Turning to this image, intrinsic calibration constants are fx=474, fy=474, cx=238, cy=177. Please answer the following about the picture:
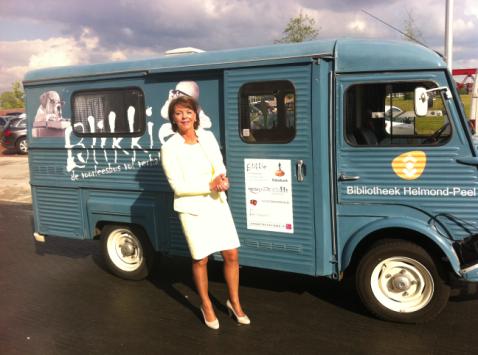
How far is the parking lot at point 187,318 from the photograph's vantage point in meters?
3.94

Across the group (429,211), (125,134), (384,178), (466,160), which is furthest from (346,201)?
(125,134)

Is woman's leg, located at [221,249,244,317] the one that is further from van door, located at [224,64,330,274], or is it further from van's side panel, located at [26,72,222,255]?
van's side panel, located at [26,72,222,255]

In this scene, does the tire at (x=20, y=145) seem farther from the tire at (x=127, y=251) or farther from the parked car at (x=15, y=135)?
the tire at (x=127, y=251)

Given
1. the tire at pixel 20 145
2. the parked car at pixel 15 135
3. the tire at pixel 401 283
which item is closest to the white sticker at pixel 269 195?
the tire at pixel 401 283

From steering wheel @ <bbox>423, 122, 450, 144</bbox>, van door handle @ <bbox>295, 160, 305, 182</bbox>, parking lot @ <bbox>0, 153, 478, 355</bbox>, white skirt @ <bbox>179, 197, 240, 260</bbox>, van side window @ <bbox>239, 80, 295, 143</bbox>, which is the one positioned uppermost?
van side window @ <bbox>239, 80, 295, 143</bbox>

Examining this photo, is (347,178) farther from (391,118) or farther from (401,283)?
(401,283)

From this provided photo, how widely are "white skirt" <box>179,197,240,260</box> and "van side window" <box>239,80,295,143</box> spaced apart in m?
0.83

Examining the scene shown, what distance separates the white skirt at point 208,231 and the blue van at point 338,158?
62 centimetres

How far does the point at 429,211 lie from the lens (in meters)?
3.99

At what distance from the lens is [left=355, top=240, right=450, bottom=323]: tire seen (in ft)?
13.3

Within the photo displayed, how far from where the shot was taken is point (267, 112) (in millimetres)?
4422

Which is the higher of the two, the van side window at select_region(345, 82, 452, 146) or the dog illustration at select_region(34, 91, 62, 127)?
the dog illustration at select_region(34, 91, 62, 127)

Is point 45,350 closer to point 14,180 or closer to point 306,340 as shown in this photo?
point 306,340

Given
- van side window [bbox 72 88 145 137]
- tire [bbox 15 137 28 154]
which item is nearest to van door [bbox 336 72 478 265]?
van side window [bbox 72 88 145 137]
